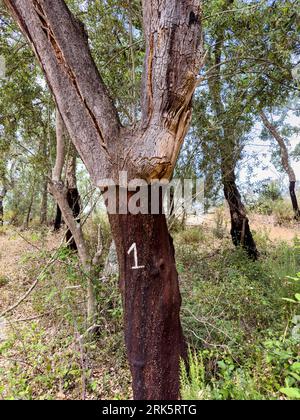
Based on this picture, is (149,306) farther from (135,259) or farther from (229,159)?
(229,159)

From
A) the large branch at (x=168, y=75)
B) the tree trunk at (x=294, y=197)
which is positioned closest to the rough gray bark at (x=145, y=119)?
the large branch at (x=168, y=75)

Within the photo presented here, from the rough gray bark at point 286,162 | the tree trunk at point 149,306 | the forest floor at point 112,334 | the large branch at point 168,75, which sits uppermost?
A: the rough gray bark at point 286,162

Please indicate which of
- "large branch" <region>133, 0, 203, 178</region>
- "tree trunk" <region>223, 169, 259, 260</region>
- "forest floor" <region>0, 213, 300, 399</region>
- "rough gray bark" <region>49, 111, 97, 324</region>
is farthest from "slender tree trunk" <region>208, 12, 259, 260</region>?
"rough gray bark" <region>49, 111, 97, 324</region>

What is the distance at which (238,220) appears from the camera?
468cm

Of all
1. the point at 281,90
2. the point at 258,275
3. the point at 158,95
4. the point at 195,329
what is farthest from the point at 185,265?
the point at 158,95

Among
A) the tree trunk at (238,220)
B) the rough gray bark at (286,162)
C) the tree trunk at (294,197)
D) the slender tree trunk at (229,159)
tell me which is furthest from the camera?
the tree trunk at (294,197)

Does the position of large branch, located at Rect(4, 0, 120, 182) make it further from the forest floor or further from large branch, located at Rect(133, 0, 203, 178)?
the forest floor

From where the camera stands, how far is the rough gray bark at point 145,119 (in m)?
1.21

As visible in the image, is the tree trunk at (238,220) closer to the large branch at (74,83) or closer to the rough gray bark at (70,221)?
the rough gray bark at (70,221)

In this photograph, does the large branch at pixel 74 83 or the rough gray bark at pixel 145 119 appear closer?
the rough gray bark at pixel 145 119

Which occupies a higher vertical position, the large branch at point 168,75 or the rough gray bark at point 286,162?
the rough gray bark at point 286,162

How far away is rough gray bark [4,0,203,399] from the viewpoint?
3.98ft

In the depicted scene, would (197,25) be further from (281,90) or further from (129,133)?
(281,90)
